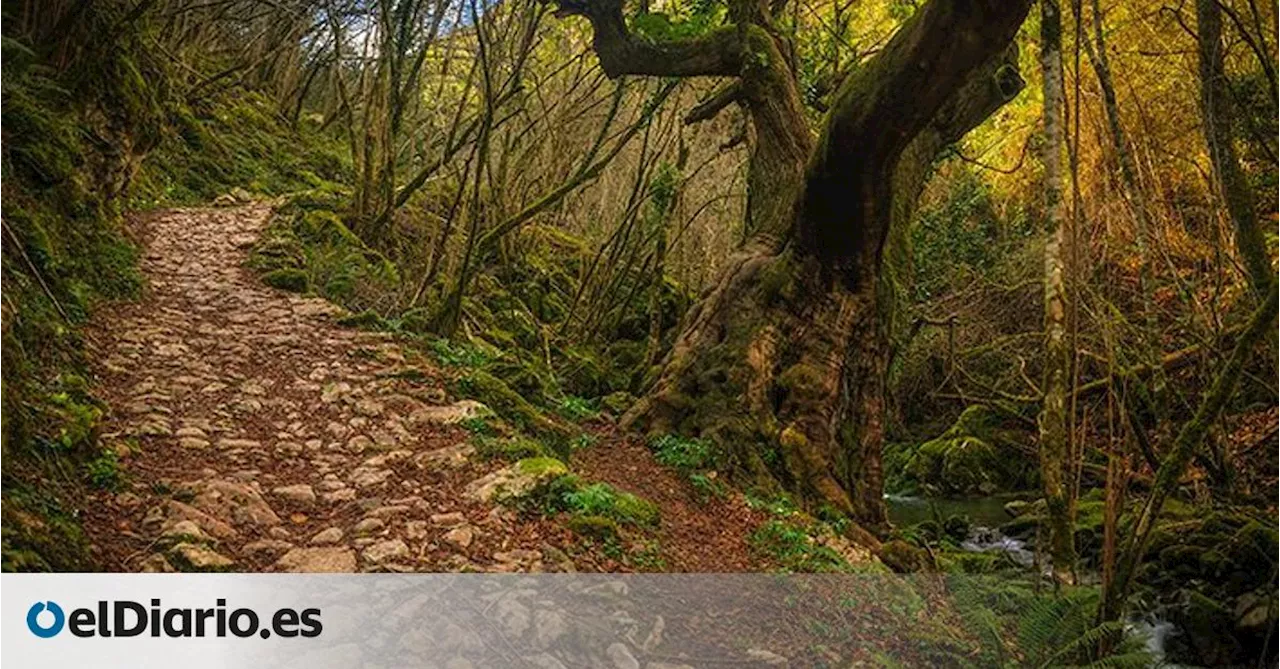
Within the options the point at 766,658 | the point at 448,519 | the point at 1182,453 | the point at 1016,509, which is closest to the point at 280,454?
the point at 448,519

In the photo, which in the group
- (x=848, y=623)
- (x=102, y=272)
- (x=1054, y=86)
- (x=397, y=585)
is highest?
(x=1054, y=86)

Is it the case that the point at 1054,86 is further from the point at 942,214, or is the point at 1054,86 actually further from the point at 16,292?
the point at 942,214

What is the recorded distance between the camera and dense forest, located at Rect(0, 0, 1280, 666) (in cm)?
430

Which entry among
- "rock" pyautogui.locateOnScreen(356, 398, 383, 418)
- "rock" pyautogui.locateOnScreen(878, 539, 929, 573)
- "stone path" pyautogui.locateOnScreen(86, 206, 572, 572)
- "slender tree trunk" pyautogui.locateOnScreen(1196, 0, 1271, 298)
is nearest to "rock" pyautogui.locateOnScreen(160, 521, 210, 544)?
"stone path" pyautogui.locateOnScreen(86, 206, 572, 572)

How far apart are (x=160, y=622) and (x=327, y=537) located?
3.69ft

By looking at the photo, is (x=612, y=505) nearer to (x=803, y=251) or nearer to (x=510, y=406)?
(x=510, y=406)

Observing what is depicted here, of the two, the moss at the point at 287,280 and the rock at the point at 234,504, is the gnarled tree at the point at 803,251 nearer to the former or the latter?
the rock at the point at 234,504

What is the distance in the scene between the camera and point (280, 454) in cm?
490

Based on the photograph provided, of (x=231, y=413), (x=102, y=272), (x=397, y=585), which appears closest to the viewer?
(x=397, y=585)

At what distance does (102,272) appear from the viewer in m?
7.02

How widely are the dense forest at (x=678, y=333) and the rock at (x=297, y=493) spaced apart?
0.11 feet

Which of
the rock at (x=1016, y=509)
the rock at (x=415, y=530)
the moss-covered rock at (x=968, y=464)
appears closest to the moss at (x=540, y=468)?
the rock at (x=415, y=530)

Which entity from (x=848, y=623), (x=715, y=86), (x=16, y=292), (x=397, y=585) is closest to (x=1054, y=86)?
(x=848, y=623)

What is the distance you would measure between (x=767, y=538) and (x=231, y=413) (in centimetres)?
342
